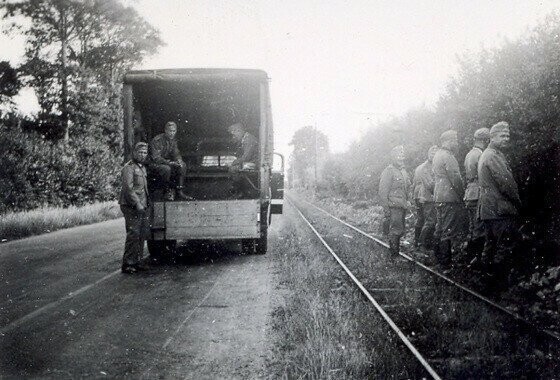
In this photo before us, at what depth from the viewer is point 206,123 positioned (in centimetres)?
1128

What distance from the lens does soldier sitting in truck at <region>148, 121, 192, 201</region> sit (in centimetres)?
852

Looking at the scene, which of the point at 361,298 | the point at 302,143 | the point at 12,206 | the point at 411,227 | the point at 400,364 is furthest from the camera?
the point at 302,143

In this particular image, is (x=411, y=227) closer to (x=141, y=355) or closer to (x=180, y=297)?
(x=180, y=297)

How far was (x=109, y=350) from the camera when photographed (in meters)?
4.14

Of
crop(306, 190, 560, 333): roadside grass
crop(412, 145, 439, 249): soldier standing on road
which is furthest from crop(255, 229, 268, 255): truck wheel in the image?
crop(306, 190, 560, 333): roadside grass

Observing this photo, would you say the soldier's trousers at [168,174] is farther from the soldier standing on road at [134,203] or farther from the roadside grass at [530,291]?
the roadside grass at [530,291]

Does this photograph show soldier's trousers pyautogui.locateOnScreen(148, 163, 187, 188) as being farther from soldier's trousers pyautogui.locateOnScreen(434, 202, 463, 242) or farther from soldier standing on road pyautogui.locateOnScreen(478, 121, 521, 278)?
soldier standing on road pyautogui.locateOnScreen(478, 121, 521, 278)

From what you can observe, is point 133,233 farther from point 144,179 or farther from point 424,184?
point 424,184

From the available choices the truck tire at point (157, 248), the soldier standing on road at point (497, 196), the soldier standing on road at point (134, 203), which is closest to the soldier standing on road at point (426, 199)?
the soldier standing on road at point (497, 196)

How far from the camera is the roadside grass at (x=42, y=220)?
1264 cm

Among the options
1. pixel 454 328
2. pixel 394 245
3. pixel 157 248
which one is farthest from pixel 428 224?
pixel 157 248

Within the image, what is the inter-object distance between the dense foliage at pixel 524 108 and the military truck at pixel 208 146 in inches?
144

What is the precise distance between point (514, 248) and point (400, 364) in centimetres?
346

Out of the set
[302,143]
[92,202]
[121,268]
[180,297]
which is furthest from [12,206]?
[302,143]
